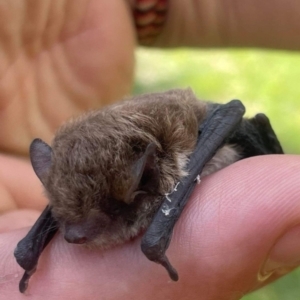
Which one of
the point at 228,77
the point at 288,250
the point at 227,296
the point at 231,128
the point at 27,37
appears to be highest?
the point at 27,37

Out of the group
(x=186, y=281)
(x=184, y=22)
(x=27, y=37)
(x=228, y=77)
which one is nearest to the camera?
(x=186, y=281)

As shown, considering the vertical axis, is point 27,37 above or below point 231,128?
above

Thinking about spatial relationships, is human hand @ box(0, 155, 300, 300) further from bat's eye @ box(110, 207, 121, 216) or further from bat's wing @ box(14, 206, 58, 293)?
bat's eye @ box(110, 207, 121, 216)

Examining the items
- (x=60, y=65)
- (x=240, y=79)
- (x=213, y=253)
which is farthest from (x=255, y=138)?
(x=240, y=79)

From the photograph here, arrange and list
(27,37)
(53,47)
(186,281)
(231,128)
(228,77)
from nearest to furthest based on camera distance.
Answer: (186,281) < (231,128) < (27,37) < (53,47) < (228,77)

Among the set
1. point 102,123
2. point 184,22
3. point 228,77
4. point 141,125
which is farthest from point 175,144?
point 228,77

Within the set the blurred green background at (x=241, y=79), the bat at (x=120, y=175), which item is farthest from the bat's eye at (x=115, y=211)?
the blurred green background at (x=241, y=79)

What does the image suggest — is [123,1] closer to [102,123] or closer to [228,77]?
[102,123]

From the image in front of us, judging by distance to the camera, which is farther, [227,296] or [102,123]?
[102,123]
